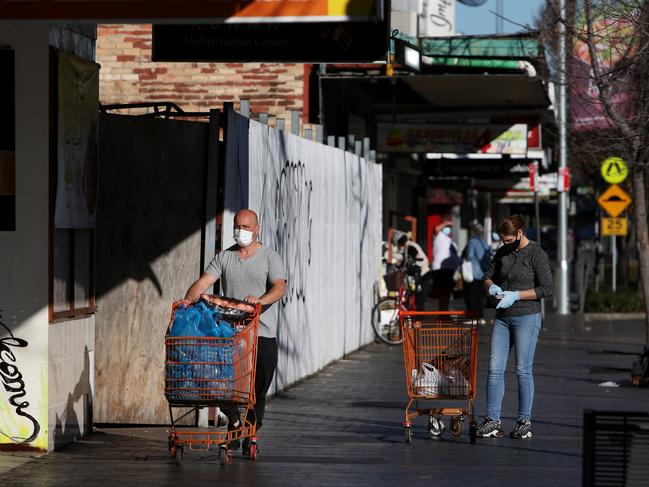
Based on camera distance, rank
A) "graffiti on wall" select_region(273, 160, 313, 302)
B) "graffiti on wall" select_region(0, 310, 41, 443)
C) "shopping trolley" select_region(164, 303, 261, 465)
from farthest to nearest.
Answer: "graffiti on wall" select_region(273, 160, 313, 302), "graffiti on wall" select_region(0, 310, 41, 443), "shopping trolley" select_region(164, 303, 261, 465)

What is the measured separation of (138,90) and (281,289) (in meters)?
13.3

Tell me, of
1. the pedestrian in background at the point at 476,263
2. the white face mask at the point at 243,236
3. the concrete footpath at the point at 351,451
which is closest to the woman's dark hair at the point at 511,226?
the concrete footpath at the point at 351,451

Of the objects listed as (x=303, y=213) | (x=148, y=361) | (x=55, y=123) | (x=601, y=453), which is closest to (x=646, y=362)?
(x=303, y=213)

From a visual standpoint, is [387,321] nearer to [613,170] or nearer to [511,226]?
[613,170]

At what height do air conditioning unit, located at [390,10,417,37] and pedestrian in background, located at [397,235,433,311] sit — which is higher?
air conditioning unit, located at [390,10,417,37]

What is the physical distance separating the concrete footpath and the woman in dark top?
0.23 m

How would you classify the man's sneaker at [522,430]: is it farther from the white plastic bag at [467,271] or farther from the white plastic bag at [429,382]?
the white plastic bag at [467,271]

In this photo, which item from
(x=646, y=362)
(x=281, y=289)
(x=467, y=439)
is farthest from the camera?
(x=646, y=362)

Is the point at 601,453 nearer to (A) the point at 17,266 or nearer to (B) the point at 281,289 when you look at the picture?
(B) the point at 281,289

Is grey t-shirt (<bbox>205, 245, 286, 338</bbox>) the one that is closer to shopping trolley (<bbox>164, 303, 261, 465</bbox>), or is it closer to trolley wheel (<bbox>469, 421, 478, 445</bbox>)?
shopping trolley (<bbox>164, 303, 261, 465</bbox>)

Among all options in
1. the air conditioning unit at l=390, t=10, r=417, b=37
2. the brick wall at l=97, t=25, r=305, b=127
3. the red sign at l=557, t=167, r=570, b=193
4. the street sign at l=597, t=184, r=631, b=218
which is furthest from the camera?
the street sign at l=597, t=184, r=631, b=218

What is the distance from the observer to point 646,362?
16281mm

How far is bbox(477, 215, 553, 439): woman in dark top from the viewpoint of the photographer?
1190cm

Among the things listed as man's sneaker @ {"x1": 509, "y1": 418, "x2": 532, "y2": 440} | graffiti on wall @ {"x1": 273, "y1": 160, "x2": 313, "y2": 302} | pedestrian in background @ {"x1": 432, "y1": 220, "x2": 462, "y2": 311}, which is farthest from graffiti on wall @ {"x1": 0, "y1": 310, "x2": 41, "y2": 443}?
pedestrian in background @ {"x1": 432, "y1": 220, "x2": 462, "y2": 311}
